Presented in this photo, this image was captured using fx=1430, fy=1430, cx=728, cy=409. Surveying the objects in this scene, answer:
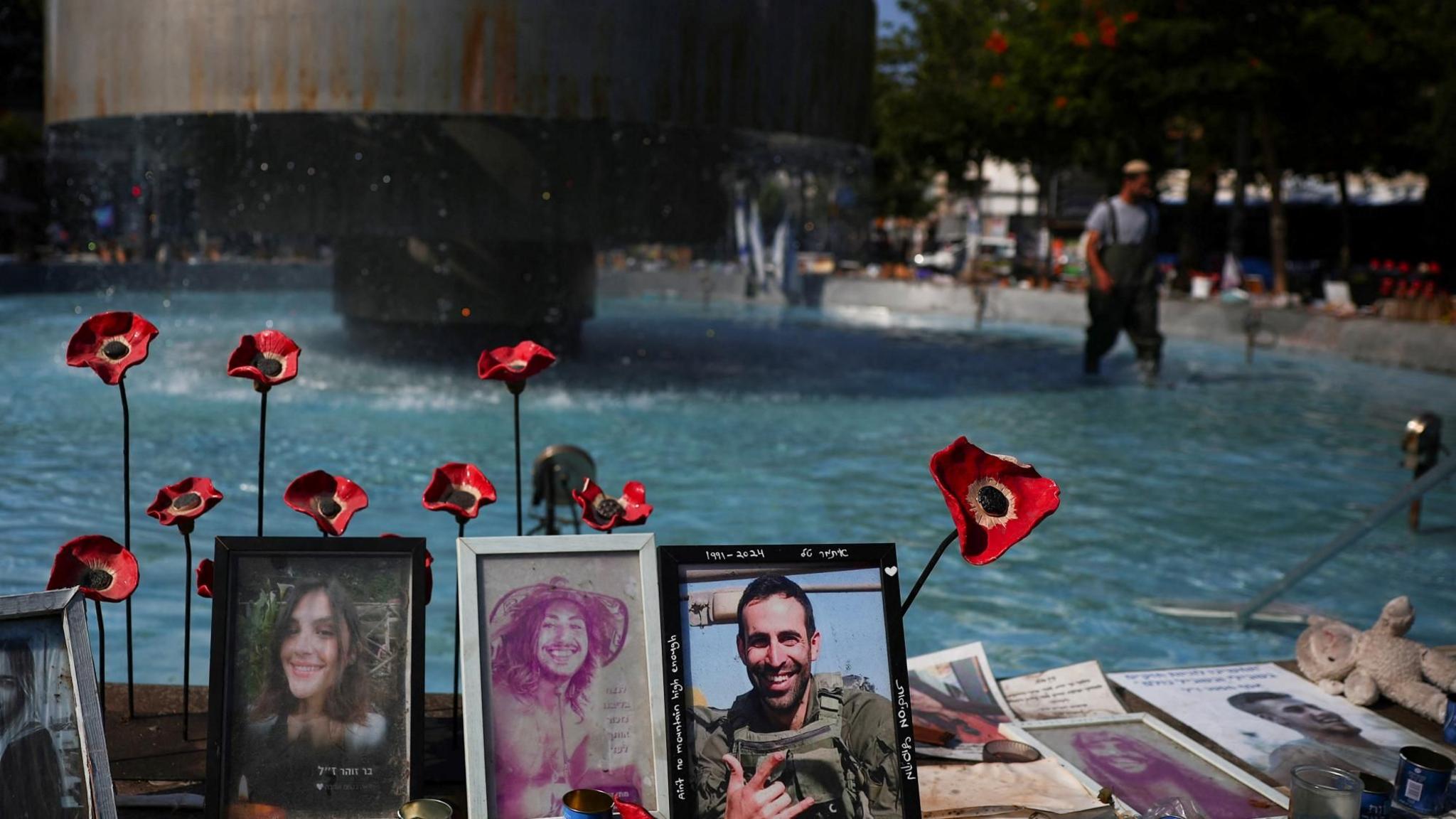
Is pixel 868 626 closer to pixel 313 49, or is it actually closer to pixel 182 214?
pixel 313 49

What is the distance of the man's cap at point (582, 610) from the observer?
7.27 ft

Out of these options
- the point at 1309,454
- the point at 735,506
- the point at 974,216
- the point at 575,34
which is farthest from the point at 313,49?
the point at 974,216

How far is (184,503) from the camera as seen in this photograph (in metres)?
2.58

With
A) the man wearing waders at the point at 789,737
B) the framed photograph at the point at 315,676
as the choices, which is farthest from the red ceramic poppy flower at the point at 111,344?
the man wearing waders at the point at 789,737

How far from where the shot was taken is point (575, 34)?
34.3 feet

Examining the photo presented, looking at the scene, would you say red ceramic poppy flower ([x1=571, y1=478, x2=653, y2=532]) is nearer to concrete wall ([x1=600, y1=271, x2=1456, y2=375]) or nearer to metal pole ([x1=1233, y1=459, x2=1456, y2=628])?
metal pole ([x1=1233, y1=459, x2=1456, y2=628])

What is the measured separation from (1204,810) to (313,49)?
9222mm

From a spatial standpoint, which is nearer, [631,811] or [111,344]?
[631,811]

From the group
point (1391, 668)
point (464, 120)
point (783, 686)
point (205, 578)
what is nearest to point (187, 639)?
point (205, 578)

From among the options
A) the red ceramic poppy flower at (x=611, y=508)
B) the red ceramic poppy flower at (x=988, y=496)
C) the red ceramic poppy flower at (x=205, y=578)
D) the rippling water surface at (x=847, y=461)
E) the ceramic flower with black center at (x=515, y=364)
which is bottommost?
the rippling water surface at (x=847, y=461)

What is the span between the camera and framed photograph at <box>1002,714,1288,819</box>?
2576 millimetres

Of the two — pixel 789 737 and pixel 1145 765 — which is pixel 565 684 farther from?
pixel 1145 765

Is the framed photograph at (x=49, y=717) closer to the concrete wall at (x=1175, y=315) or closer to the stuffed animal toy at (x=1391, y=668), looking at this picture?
the stuffed animal toy at (x=1391, y=668)

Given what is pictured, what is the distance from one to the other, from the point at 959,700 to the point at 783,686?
99 cm
